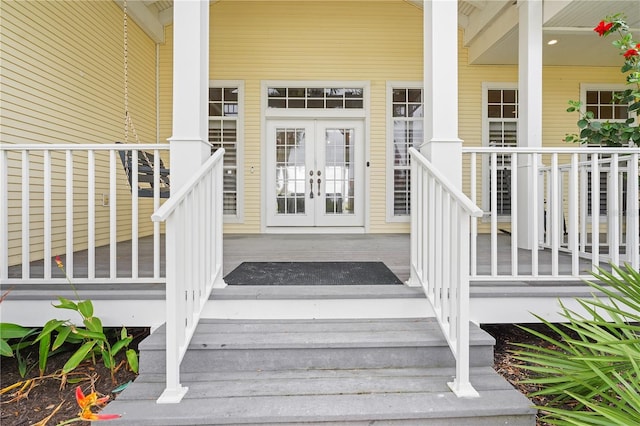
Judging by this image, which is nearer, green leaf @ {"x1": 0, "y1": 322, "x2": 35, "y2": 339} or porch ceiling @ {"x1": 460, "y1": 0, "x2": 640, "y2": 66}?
green leaf @ {"x1": 0, "y1": 322, "x2": 35, "y2": 339}

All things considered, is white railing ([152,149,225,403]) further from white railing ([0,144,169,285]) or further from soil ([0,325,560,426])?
soil ([0,325,560,426])

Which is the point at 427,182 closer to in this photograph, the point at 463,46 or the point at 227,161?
the point at 227,161

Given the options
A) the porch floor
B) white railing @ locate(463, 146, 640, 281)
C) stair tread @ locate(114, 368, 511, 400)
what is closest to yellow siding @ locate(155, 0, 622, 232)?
the porch floor

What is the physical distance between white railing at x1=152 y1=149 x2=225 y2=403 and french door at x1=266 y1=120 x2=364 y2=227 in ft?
12.4

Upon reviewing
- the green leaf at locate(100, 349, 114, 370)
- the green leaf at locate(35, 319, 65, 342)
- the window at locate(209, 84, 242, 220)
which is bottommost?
the green leaf at locate(100, 349, 114, 370)

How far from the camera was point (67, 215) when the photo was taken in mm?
2385

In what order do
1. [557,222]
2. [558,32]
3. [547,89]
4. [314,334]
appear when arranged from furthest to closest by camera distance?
[547,89], [558,32], [557,222], [314,334]

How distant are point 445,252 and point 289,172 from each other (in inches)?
179

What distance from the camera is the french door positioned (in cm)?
618

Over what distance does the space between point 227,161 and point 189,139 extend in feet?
13.3

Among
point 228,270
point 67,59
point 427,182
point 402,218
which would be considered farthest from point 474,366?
point 67,59

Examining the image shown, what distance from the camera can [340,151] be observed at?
245 inches

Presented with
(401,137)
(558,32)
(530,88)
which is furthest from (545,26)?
(401,137)

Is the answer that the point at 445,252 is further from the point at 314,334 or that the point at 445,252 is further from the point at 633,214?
the point at 633,214
